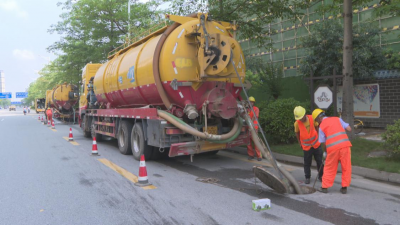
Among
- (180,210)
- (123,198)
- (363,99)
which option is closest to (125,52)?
(123,198)

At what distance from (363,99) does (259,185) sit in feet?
32.4

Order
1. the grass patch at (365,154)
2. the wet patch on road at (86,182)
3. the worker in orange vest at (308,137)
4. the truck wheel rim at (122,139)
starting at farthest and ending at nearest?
the truck wheel rim at (122,139)
the grass patch at (365,154)
the wet patch on road at (86,182)
the worker in orange vest at (308,137)

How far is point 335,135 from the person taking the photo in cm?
506

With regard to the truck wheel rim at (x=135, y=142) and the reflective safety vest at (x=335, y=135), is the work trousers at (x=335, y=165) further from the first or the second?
the truck wheel rim at (x=135, y=142)

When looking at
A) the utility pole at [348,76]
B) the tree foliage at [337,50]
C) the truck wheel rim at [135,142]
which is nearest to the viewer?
the utility pole at [348,76]

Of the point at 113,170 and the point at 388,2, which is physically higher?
the point at 388,2

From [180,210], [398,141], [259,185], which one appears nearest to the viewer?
[180,210]

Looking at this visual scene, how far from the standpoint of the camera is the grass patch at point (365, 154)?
6.30 metres

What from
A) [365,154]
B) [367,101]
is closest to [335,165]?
[365,154]

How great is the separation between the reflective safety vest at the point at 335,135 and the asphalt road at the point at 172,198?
811mm

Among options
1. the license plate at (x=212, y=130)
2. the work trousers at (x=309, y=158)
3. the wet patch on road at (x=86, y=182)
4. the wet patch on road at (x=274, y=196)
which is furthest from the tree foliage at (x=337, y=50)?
the wet patch on road at (x=86, y=182)

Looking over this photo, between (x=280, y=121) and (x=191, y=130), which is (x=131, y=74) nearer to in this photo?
(x=191, y=130)

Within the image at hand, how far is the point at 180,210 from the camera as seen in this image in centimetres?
446

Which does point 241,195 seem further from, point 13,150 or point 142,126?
point 13,150
